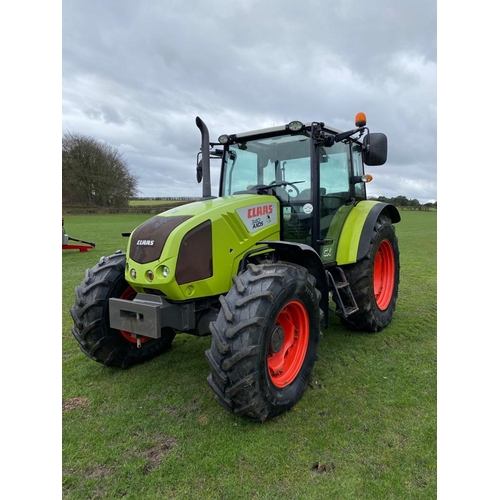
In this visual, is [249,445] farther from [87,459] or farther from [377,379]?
[377,379]

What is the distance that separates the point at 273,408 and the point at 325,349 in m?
1.55

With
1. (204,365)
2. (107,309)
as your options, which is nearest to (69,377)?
(107,309)

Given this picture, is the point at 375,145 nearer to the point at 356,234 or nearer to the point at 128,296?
the point at 356,234

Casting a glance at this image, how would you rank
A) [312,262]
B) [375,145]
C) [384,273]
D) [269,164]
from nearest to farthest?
[312,262], [375,145], [269,164], [384,273]

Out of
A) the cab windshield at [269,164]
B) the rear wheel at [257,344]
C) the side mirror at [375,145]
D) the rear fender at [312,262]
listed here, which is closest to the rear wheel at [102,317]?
the rear wheel at [257,344]

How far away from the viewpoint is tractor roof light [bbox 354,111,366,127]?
12.8ft

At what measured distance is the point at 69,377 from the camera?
142 inches

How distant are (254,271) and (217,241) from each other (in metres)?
0.49

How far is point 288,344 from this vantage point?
326cm

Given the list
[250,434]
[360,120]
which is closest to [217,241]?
[250,434]

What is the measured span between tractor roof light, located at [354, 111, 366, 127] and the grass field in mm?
2428

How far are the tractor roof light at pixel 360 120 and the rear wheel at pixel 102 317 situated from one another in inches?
109

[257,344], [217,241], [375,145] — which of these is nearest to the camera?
[257,344]

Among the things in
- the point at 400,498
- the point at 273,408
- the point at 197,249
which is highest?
the point at 197,249
